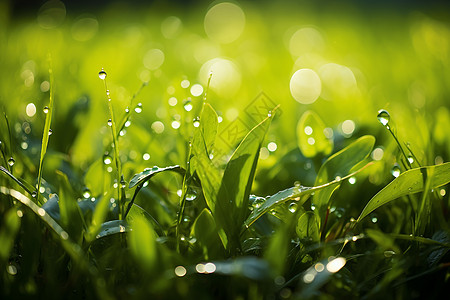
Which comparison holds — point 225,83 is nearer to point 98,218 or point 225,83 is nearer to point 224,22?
point 98,218

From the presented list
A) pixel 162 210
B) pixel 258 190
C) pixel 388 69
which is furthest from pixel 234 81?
pixel 162 210

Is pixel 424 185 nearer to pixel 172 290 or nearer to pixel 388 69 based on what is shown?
pixel 172 290

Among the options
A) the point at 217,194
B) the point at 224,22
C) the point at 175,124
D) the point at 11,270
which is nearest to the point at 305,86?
the point at 175,124

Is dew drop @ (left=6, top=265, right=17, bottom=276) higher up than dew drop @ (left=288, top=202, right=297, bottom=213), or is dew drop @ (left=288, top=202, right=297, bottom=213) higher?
dew drop @ (left=6, top=265, right=17, bottom=276)

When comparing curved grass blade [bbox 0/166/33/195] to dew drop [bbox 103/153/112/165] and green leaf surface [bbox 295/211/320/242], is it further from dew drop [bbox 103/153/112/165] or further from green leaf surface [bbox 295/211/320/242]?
green leaf surface [bbox 295/211/320/242]

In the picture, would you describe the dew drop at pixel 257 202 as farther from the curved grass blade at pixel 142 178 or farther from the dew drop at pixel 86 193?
the dew drop at pixel 86 193

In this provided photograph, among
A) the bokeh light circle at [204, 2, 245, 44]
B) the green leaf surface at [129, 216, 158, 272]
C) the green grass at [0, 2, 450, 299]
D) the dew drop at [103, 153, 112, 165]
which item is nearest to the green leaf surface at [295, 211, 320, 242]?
the green grass at [0, 2, 450, 299]

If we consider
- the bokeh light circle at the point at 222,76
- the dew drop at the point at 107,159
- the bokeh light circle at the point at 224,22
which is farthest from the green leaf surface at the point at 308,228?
the bokeh light circle at the point at 224,22
